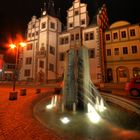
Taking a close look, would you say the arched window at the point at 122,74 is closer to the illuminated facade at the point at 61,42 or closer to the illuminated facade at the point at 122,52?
the illuminated facade at the point at 122,52

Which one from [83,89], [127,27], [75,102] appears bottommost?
[75,102]

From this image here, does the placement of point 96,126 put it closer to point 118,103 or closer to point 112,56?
point 118,103

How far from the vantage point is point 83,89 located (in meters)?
9.90

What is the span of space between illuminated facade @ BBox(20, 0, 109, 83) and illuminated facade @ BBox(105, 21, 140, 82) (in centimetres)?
194

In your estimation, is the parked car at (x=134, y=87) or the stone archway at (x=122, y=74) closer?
the parked car at (x=134, y=87)

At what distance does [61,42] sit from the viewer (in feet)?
107

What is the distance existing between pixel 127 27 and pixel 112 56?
21.1 feet

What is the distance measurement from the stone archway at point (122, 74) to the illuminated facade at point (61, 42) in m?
3.19

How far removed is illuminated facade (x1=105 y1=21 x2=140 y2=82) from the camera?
82.8ft

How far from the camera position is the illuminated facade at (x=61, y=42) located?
90.7 feet

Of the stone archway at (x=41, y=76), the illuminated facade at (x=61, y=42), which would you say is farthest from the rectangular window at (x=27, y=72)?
the stone archway at (x=41, y=76)

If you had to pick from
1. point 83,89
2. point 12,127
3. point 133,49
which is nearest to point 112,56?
point 133,49

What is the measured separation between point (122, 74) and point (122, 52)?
4489mm

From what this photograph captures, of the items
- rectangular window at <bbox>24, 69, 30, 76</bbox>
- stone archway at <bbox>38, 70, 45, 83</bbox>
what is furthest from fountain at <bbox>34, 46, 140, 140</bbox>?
rectangular window at <bbox>24, 69, 30, 76</bbox>
